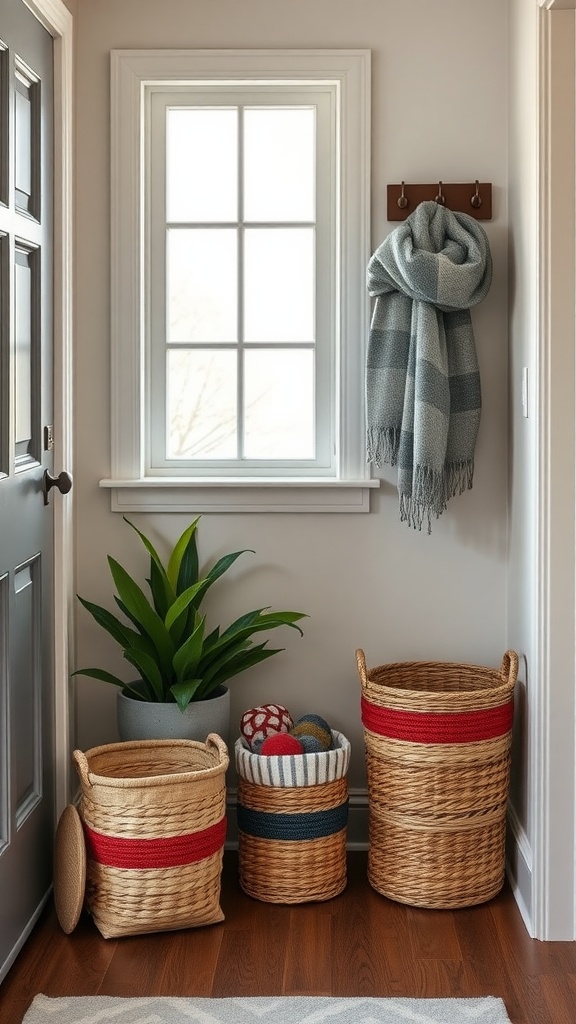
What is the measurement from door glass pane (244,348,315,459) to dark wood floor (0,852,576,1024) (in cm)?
119

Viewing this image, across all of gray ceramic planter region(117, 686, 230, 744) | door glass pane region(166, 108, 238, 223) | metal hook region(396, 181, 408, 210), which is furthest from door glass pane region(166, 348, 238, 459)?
gray ceramic planter region(117, 686, 230, 744)

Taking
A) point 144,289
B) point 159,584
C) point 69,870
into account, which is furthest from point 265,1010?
point 144,289

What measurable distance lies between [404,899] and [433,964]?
0.95 feet

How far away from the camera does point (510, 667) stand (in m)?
2.60

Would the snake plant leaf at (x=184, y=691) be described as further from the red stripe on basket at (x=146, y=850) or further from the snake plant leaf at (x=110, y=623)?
the red stripe on basket at (x=146, y=850)

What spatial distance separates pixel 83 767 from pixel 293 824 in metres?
0.52

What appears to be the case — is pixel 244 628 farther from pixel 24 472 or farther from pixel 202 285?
pixel 202 285

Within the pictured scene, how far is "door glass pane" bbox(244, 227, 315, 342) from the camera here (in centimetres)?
291

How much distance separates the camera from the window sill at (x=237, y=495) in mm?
2832

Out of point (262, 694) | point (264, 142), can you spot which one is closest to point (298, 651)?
point (262, 694)

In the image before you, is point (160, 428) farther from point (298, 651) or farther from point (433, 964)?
point (433, 964)

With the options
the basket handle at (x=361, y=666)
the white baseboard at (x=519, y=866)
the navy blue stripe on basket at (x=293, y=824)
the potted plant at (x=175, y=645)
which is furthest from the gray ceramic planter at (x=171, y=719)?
the white baseboard at (x=519, y=866)

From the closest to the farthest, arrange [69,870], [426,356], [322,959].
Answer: [322,959]
[69,870]
[426,356]

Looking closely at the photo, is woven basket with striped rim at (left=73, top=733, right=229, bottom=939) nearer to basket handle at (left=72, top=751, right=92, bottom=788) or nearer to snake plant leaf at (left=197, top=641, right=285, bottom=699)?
basket handle at (left=72, top=751, right=92, bottom=788)
